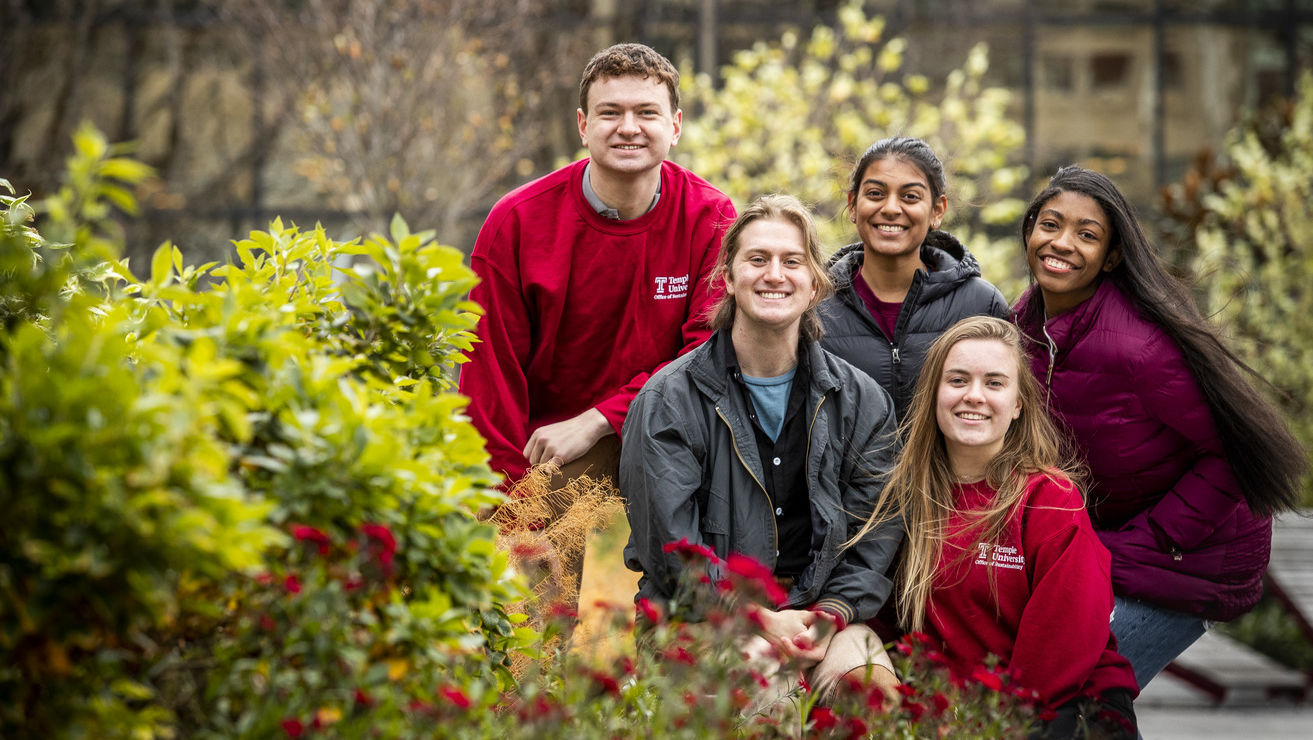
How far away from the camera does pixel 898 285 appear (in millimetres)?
3521

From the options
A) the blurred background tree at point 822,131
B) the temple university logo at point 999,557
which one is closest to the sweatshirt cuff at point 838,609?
the temple university logo at point 999,557

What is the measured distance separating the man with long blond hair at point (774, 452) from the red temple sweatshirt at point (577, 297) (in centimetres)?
37

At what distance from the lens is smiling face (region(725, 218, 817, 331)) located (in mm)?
3020

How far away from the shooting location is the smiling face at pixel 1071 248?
127 inches

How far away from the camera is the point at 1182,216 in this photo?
865 cm

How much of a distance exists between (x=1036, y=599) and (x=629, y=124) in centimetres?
170

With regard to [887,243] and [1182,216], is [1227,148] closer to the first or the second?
[1182,216]

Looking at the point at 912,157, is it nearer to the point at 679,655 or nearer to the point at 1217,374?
the point at 1217,374

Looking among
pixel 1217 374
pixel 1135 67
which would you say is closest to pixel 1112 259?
pixel 1217 374

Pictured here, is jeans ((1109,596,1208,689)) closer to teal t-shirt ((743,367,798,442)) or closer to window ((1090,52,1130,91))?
teal t-shirt ((743,367,798,442))

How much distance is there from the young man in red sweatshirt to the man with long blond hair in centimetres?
35

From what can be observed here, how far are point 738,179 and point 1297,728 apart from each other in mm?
4334

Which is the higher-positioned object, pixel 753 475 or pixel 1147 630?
pixel 753 475

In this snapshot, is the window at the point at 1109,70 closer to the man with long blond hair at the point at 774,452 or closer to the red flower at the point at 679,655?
the man with long blond hair at the point at 774,452
